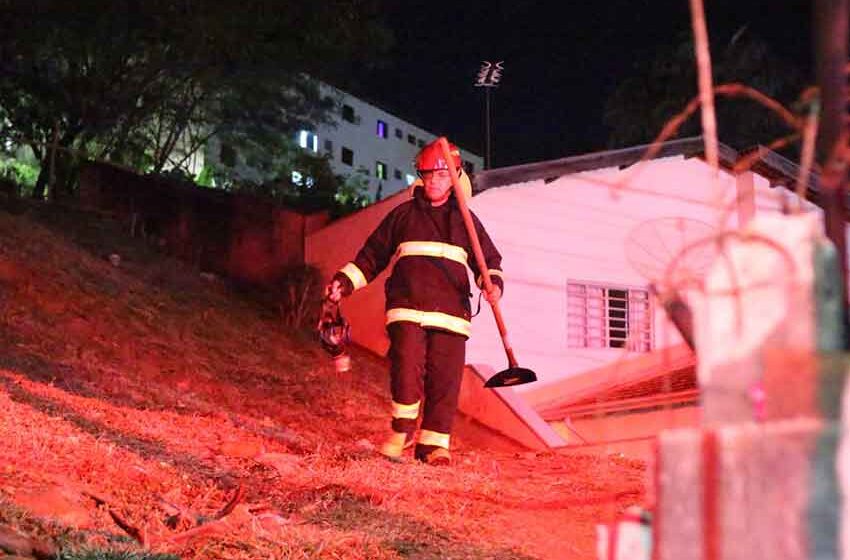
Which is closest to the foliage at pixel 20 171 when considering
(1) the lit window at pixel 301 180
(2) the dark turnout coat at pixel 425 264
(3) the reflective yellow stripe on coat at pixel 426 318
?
(1) the lit window at pixel 301 180

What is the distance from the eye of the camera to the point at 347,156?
5066 centimetres

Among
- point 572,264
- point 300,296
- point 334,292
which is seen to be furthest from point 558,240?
point 334,292

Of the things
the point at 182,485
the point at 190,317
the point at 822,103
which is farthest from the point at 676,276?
the point at 190,317

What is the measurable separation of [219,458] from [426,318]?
149 centimetres

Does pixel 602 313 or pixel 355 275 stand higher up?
pixel 602 313

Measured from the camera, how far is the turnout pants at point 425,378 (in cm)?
594

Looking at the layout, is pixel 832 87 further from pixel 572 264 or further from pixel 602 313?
pixel 602 313

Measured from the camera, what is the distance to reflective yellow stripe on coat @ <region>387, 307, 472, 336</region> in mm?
5980

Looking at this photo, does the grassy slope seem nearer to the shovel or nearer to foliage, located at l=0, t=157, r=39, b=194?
the shovel

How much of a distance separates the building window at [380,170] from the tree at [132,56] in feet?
103

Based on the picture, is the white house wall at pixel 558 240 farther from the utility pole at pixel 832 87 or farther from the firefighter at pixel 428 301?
the utility pole at pixel 832 87

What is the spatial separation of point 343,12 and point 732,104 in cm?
1133

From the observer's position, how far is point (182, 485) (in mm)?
4363

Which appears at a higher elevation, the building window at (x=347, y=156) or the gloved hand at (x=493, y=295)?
the building window at (x=347, y=156)
